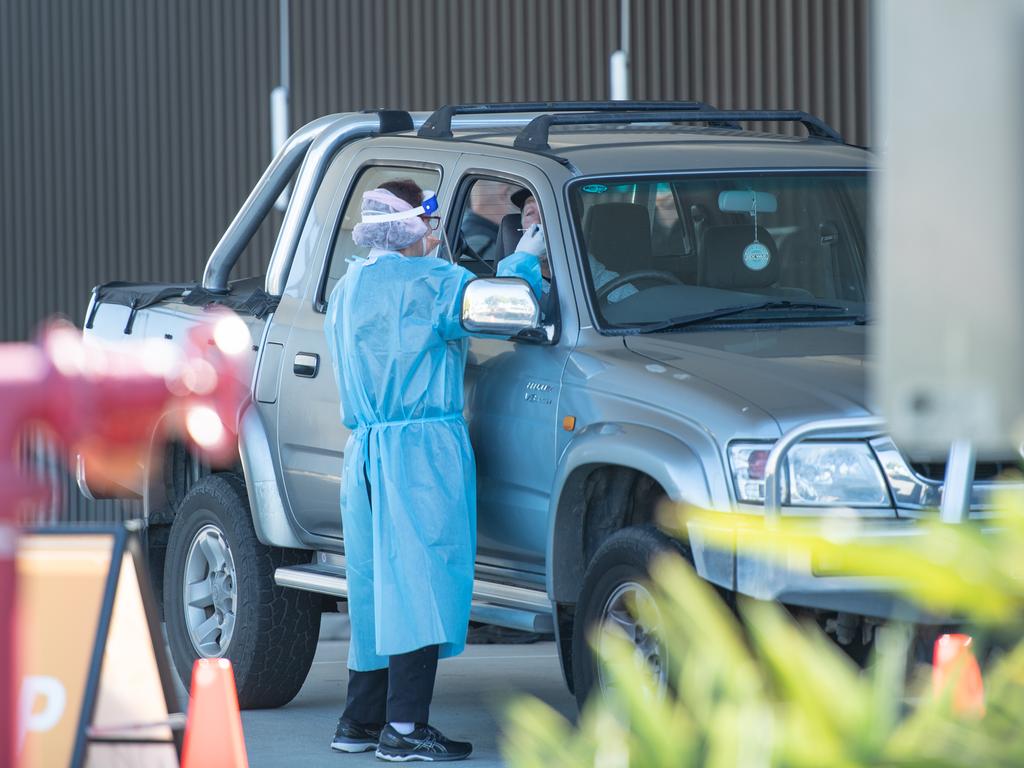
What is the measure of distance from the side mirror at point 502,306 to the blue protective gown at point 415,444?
0.27 meters

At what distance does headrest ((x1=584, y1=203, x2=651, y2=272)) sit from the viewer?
19.9 ft

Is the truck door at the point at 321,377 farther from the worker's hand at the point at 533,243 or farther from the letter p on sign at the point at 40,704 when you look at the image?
the letter p on sign at the point at 40,704

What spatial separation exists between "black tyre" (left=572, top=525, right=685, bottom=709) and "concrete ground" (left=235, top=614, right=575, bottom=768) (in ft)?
2.95

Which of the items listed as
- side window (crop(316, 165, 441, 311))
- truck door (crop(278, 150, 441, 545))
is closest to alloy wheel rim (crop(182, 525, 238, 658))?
truck door (crop(278, 150, 441, 545))

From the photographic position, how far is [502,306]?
559 centimetres

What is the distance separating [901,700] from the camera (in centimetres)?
160

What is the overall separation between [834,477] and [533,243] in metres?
1.72

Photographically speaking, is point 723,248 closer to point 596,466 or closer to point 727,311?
point 727,311

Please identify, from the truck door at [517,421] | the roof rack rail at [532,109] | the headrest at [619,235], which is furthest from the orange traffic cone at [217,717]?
the roof rack rail at [532,109]

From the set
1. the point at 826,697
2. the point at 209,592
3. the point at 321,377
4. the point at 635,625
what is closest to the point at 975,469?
the point at 635,625

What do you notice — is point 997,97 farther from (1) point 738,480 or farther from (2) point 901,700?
(1) point 738,480

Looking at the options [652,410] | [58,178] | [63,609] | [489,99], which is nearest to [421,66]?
[489,99]

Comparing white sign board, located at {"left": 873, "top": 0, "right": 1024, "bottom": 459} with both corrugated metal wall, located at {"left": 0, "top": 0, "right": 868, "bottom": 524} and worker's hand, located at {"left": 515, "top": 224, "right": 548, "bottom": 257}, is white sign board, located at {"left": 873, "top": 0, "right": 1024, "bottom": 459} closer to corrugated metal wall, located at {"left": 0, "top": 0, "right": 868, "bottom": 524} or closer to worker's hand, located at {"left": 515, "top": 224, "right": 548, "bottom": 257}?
worker's hand, located at {"left": 515, "top": 224, "right": 548, "bottom": 257}

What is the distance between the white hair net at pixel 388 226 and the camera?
20.2 ft
